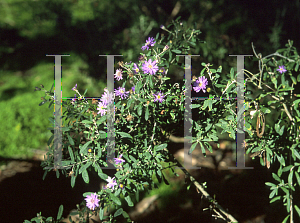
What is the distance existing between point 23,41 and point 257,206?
3.34m


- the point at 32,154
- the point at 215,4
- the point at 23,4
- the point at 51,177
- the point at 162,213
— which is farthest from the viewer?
the point at 23,4

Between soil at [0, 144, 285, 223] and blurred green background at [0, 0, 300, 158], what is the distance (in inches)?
13.9

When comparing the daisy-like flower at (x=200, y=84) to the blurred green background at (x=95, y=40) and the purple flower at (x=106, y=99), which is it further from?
the blurred green background at (x=95, y=40)

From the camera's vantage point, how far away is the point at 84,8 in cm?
357

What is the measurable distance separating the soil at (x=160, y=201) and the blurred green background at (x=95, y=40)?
0.35 metres

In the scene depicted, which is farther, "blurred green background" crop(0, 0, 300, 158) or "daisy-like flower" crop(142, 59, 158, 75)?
"blurred green background" crop(0, 0, 300, 158)

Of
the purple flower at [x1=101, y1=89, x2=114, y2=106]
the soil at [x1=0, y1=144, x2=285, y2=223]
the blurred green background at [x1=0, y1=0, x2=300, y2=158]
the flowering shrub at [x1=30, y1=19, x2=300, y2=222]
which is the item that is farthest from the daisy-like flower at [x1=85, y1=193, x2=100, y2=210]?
the blurred green background at [x1=0, y1=0, x2=300, y2=158]

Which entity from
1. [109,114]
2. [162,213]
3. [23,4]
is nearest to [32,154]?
[162,213]

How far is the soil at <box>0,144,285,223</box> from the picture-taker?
5.94ft

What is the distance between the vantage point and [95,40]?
2975 millimetres

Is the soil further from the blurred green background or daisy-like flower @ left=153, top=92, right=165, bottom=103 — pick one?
daisy-like flower @ left=153, top=92, right=165, bottom=103

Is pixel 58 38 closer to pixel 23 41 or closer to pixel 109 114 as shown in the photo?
pixel 23 41

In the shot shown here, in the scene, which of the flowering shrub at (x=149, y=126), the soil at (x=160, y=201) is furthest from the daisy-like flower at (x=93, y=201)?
the soil at (x=160, y=201)

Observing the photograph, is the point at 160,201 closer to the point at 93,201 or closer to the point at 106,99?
the point at 93,201
